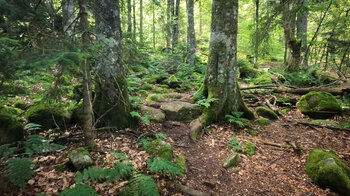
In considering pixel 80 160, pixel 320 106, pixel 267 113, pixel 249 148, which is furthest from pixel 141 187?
pixel 320 106

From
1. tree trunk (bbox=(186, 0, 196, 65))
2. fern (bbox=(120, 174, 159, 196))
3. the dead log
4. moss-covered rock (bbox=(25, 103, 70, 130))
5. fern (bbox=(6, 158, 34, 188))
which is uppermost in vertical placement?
tree trunk (bbox=(186, 0, 196, 65))

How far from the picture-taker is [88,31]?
309 cm

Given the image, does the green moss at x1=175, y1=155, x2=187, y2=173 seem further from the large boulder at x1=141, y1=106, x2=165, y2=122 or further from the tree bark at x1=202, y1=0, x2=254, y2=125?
the tree bark at x1=202, y1=0, x2=254, y2=125

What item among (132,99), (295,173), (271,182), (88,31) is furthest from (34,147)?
(295,173)

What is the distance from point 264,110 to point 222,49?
2843 mm

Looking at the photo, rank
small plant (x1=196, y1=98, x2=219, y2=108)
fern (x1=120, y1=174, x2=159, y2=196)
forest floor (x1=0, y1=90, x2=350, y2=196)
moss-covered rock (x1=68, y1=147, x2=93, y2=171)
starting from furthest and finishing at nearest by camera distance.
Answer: small plant (x1=196, y1=98, x2=219, y2=108) < moss-covered rock (x1=68, y1=147, x2=93, y2=171) < forest floor (x1=0, y1=90, x2=350, y2=196) < fern (x1=120, y1=174, x2=159, y2=196)

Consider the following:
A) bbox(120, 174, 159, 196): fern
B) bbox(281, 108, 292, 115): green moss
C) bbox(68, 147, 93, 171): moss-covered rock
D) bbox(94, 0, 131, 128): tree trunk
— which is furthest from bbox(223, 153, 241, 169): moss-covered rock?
bbox(281, 108, 292, 115): green moss

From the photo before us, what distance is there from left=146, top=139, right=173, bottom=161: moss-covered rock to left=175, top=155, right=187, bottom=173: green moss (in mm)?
184

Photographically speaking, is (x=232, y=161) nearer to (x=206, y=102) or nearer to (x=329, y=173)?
(x=329, y=173)

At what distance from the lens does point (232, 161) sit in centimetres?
438

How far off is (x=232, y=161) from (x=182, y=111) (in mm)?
2317

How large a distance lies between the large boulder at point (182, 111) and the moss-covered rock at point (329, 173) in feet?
10.5

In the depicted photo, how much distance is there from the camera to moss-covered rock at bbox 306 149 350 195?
3581mm

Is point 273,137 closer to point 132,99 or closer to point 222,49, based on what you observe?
point 222,49
